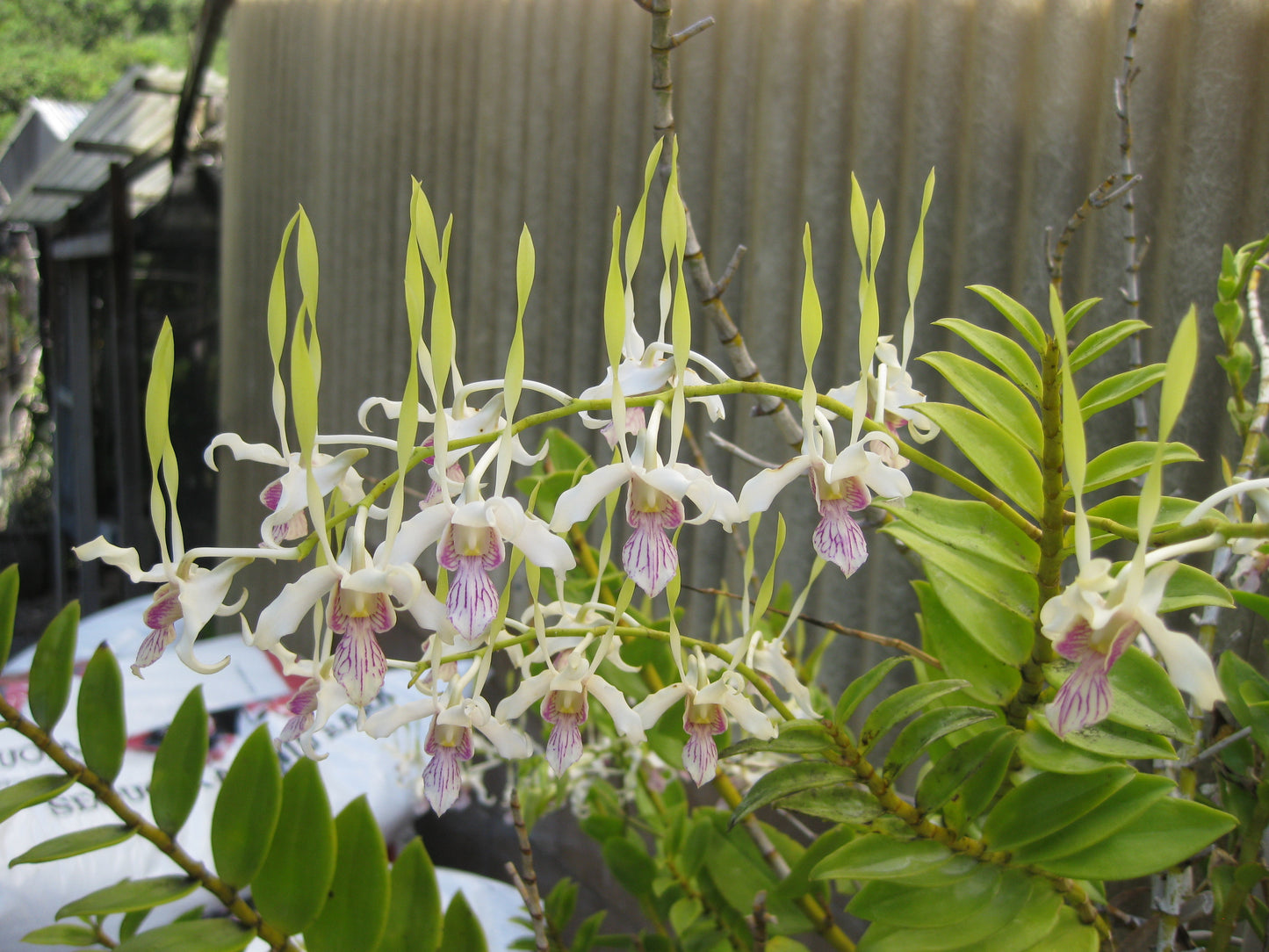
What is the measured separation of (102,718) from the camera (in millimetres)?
331

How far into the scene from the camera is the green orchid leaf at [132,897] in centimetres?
30

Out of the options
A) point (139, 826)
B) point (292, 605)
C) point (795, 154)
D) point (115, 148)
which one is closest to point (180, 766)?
point (139, 826)

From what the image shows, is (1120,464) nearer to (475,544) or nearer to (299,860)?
(475,544)

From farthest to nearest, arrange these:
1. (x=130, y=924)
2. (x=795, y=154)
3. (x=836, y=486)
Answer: (x=795, y=154), (x=130, y=924), (x=836, y=486)

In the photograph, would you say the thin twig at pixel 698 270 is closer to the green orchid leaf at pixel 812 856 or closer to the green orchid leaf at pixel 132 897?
the green orchid leaf at pixel 812 856

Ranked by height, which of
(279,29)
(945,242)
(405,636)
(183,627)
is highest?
(279,29)

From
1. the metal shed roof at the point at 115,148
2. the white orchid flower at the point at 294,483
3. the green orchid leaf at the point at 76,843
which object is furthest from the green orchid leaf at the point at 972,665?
the metal shed roof at the point at 115,148

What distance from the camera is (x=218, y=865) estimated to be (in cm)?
31

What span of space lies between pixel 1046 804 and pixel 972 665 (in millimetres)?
54

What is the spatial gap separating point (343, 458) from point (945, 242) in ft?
2.17

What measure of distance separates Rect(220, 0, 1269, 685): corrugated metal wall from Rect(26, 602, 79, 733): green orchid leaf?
688 mm

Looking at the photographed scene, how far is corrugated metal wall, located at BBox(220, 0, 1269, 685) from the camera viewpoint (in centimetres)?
64

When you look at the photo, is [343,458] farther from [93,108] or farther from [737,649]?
[93,108]

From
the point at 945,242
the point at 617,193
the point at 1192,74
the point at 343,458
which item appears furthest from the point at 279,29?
the point at 343,458
